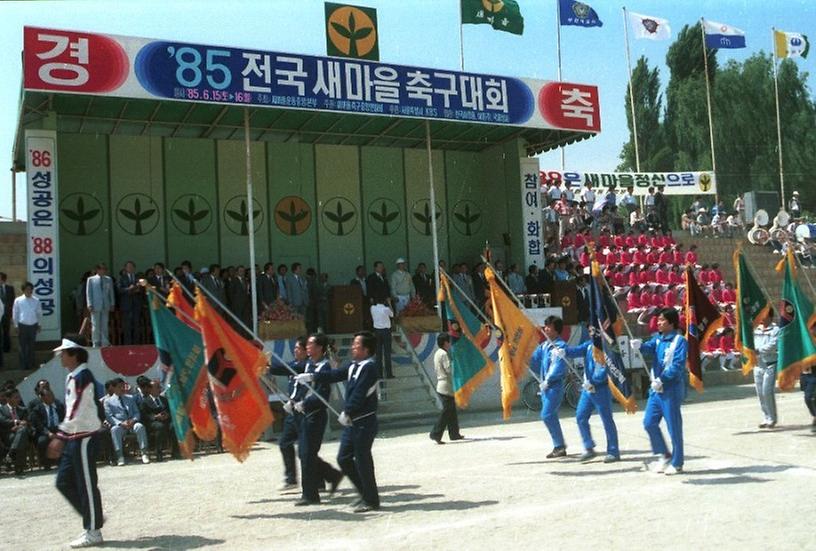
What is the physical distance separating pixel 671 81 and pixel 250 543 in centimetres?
5532

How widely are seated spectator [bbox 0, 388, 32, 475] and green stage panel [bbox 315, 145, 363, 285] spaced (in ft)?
36.4

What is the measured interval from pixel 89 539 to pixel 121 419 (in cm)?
656

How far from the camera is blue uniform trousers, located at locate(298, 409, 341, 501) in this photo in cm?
893

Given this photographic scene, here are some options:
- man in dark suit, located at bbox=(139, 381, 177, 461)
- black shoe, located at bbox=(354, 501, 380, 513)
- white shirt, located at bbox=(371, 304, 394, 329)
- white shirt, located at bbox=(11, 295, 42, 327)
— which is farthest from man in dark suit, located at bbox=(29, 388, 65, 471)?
black shoe, located at bbox=(354, 501, 380, 513)

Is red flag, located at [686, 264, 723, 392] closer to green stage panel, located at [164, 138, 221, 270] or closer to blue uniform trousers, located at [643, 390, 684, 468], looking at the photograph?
blue uniform trousers, located at [643, 390, 684, 468]

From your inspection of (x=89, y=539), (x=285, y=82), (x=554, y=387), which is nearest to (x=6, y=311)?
(x=285, y=82)

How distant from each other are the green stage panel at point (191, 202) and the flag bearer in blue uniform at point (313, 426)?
43.5 ft

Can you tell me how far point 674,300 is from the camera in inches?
925

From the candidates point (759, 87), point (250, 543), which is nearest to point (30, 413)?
point (250, 543)

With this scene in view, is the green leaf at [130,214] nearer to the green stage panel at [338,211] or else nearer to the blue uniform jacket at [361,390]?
the green stage panel at [338,211]

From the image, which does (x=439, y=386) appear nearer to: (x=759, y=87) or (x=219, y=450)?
(x=219, y=450)

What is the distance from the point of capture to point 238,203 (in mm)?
22703

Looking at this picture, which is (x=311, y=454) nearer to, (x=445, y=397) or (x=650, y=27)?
(x=445, y=397)

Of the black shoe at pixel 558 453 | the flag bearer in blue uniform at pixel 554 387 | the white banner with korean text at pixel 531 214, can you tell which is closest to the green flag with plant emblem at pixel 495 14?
the white banner with korean text at pixel 531 214
